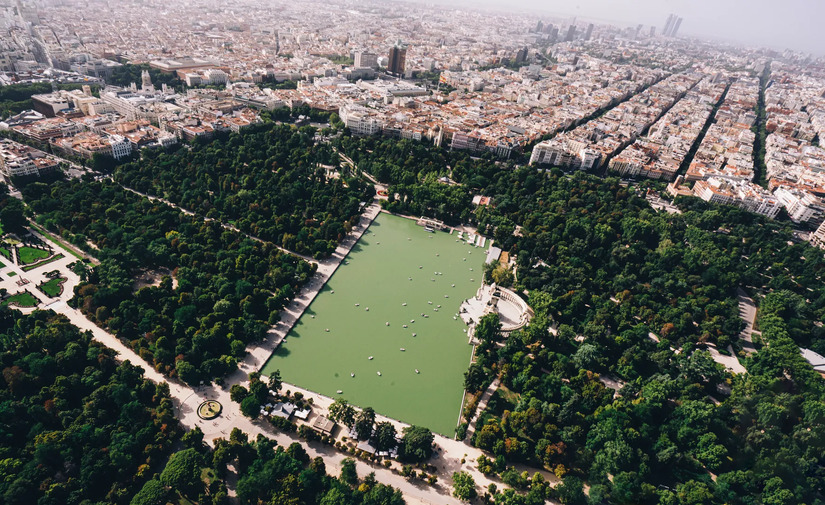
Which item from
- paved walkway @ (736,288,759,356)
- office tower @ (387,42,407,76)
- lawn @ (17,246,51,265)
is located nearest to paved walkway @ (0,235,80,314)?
lawn @ (17,246,51,265)

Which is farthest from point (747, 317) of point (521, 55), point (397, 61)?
point (521, 55)

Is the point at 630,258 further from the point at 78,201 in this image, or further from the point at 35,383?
the point at 78,201

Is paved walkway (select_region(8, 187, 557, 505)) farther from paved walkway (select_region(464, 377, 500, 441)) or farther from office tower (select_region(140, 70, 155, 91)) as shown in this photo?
office tower (select_region(140, 70, 155, 91))

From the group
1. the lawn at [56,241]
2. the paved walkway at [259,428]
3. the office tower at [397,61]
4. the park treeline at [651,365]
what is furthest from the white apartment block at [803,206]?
the office tower at [397,61]

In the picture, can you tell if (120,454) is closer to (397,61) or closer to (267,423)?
(267,423)

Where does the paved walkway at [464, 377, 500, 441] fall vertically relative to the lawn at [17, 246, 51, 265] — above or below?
above

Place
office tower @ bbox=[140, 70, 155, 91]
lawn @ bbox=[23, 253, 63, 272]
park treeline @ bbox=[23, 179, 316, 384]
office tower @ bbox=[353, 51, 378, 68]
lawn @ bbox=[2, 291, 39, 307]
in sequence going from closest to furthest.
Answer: park treeline @ bbox=[23, 179, 316, 384], lawn @ bbox=[2, 291, 39, 307], lawn @ bbox=[23, 253, 63, 272], office tower @ bbox=[140, 70, 155, 91], office tower @ bbox=[353, 51, 378, 68]
